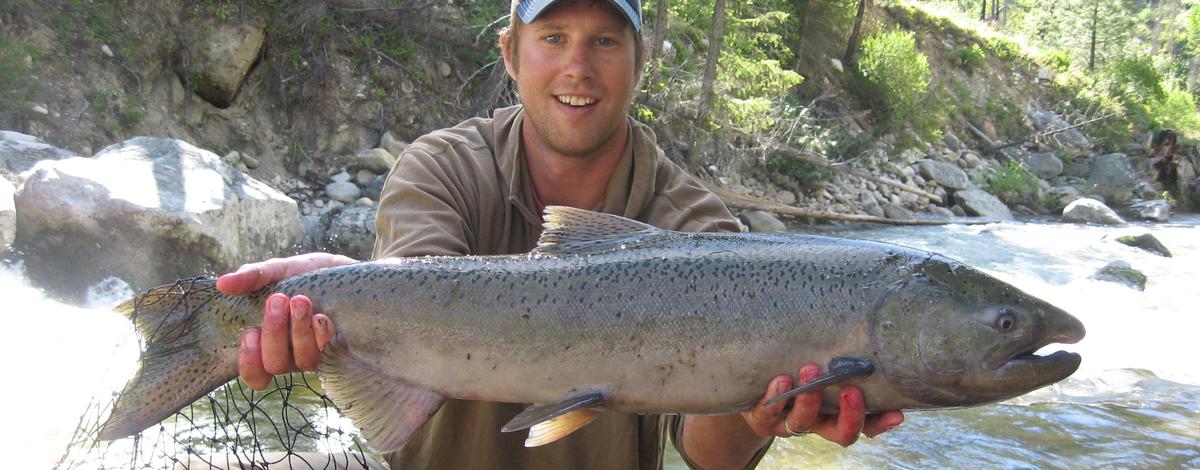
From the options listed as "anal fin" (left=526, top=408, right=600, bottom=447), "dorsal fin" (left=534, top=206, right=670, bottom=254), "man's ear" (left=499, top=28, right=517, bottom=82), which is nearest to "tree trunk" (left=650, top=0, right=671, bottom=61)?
"man's ear" (left=499, top=28, right=517, bottom=82)

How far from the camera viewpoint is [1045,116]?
100.0 feet

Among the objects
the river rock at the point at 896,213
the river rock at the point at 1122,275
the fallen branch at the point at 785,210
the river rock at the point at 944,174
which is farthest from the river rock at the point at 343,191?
the river rock at the point at 944,174

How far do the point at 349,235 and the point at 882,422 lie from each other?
823cm

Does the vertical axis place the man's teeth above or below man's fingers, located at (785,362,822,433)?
above

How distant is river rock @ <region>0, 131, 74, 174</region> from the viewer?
7.75 meters

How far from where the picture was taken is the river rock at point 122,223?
22.8 feet

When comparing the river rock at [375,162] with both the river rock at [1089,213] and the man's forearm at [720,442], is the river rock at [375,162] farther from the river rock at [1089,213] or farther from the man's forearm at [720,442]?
the river rock at [1089,213]

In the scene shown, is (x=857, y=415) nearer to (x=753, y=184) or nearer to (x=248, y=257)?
(x=248, y=257)

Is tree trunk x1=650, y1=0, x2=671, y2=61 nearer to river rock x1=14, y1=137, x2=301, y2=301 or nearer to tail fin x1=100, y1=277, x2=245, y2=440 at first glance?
river rock x1=14, y1=137, x2=301, y2=301

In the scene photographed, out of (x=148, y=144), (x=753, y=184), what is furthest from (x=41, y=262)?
(x=753, y=184)

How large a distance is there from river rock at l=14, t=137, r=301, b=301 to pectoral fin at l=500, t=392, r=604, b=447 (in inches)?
235

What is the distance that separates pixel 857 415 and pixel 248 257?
23.0 ft

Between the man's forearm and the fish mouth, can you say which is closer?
the fish mouth

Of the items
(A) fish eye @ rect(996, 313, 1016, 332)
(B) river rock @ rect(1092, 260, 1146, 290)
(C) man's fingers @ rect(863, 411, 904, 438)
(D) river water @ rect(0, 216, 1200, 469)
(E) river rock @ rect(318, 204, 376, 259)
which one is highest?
(A) fish eye @ rect(996, 313, 1016, 332)
